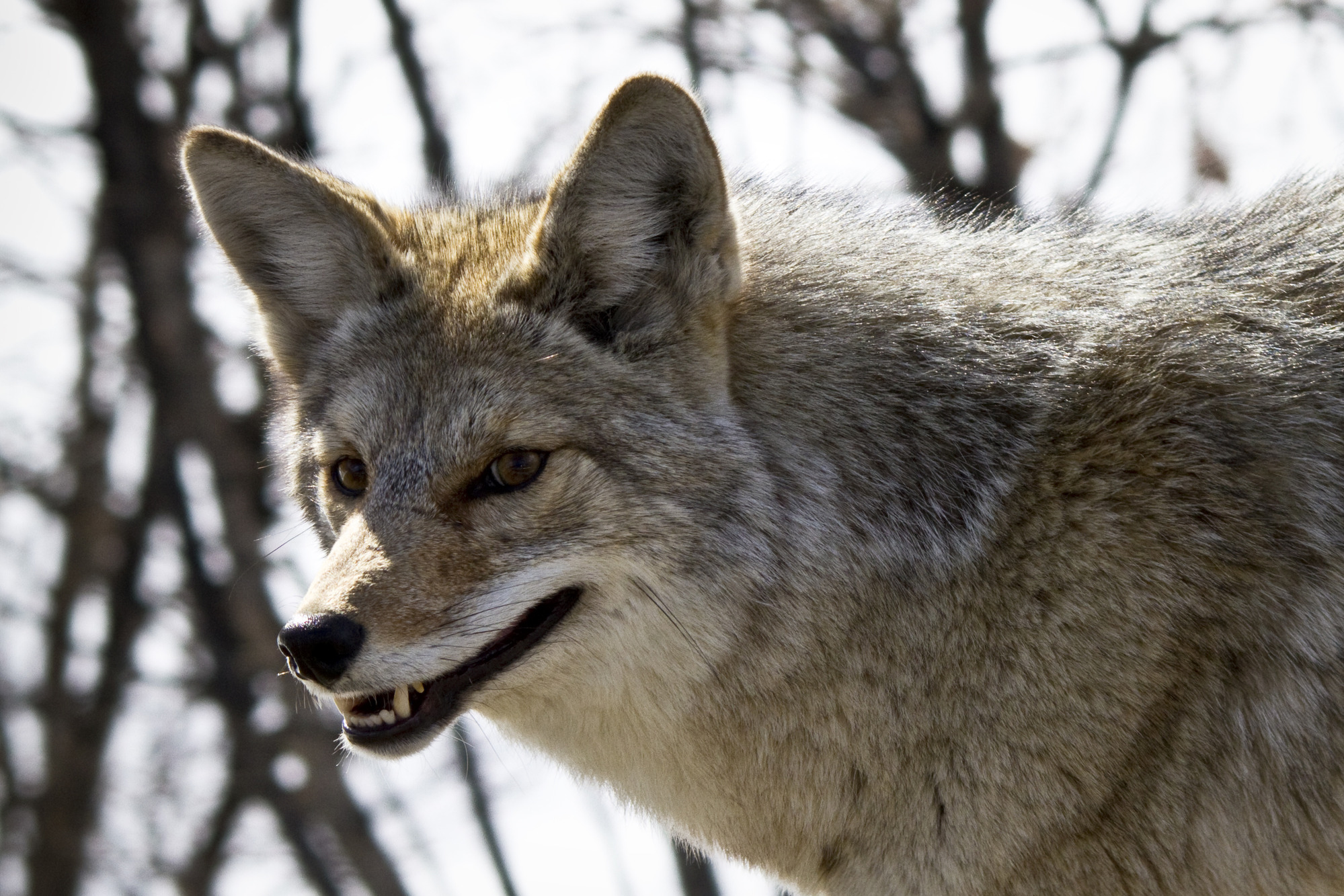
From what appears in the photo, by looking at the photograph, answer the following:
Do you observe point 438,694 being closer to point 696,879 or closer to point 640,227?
point 640,227

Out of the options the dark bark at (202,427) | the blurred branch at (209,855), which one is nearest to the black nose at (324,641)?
the dark bark at (202,427)

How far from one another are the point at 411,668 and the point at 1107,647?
1833 mm

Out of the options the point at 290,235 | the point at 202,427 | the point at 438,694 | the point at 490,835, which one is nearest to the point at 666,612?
the point at 438,694

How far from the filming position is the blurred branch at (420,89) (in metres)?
9.17

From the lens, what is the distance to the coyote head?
3.52 metres

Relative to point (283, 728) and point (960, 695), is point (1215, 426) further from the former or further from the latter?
point (283, 728)

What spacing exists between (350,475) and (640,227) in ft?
3.83

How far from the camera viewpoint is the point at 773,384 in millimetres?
3867

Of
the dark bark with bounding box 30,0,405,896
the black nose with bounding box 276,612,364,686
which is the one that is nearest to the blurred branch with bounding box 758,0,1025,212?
the dark bark with bounding box 30,0,405,896

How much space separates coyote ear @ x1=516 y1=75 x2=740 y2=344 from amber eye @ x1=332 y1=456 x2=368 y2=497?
743 millimetres

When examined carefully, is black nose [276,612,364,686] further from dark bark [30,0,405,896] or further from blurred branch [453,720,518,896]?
dark bark [30,0,405,896]

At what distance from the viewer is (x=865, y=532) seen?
12.2 feet

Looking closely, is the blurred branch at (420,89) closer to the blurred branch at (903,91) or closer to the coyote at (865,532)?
the blurred branch at (903,91)

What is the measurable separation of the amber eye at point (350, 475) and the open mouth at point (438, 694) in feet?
2.19
